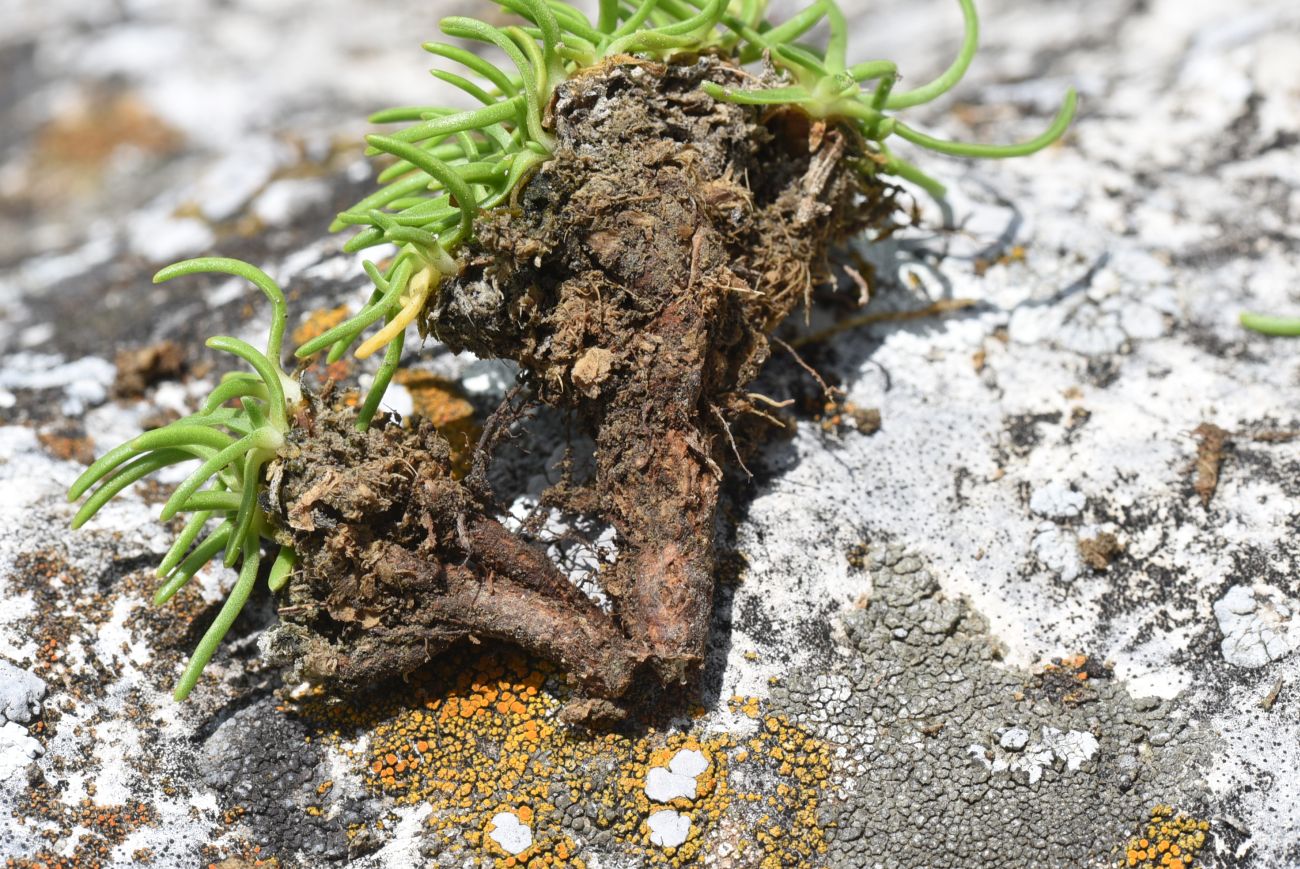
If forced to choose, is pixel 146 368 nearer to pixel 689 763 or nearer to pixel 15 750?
pixel 15 750

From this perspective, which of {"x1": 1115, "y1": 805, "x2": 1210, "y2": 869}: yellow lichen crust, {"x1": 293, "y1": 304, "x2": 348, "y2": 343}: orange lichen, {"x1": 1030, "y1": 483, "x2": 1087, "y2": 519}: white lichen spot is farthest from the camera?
{"x1": 293, "y1": 304, "x2": 348, "y2": 343}: orange lichen

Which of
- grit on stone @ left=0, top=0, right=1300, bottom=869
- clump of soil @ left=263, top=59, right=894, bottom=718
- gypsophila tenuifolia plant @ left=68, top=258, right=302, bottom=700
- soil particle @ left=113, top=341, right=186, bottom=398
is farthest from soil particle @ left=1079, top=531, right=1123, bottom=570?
soil particle @ left=113, top=341, right=186, bottom=398

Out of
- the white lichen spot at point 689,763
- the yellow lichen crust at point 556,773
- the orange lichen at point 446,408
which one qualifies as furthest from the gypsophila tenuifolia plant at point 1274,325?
the orange lichen at point 446,408

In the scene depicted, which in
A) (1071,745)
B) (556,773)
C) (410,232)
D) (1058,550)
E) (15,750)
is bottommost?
(15,750)

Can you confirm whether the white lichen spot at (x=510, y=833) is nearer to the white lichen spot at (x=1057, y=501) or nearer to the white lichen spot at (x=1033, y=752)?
the white lichen spot at (x=1033, y=752)

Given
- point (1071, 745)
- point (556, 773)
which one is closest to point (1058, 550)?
point (1071, 745)

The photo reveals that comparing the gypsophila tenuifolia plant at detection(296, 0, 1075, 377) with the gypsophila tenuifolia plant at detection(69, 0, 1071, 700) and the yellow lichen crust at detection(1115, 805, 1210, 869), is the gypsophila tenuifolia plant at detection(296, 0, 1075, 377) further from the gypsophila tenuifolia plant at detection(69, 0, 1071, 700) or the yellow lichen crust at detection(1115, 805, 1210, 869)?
the yellow lichen crust at detection(1115, 805, 1210, 869)
